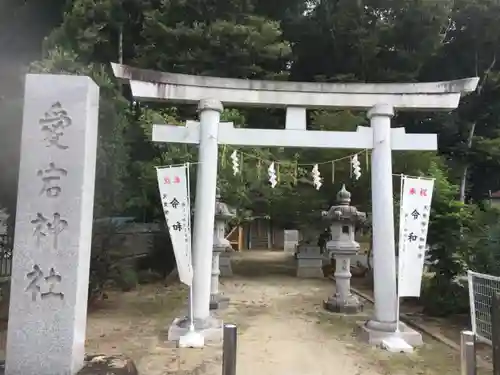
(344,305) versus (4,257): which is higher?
(4,257)

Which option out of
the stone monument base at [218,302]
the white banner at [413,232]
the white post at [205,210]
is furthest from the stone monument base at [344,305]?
the white post at [205,210]

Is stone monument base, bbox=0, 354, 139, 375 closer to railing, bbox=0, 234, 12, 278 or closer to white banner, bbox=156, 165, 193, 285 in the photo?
white banner, bbox=156, 165, 193, 285

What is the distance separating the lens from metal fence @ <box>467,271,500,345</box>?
5711mm

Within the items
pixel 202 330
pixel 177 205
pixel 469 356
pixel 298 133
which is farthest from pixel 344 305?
pixel 469 356

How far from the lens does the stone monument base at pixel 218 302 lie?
927 cm

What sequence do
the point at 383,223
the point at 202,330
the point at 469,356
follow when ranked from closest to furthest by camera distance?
the point at 469,356, the point at 202,330, the point at 383,223

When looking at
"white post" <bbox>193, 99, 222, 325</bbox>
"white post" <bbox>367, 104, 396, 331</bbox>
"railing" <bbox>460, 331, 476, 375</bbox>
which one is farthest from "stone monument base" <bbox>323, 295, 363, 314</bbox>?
"railing" <bbox>460, 331, 476, 375</bbox>

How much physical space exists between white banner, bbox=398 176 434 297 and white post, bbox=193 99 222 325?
2870 millimetres

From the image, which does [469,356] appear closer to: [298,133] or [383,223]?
[383,223]

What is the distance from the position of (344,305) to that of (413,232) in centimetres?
297

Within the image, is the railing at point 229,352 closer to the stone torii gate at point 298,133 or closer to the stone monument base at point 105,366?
the stone monument base at point 105,366

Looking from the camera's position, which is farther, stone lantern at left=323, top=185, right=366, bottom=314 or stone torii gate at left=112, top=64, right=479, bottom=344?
stone lantern at left=323, top=185, right=366, bottom=314

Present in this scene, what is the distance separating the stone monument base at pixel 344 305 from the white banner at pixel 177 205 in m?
3.74

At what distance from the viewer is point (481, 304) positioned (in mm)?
5879
